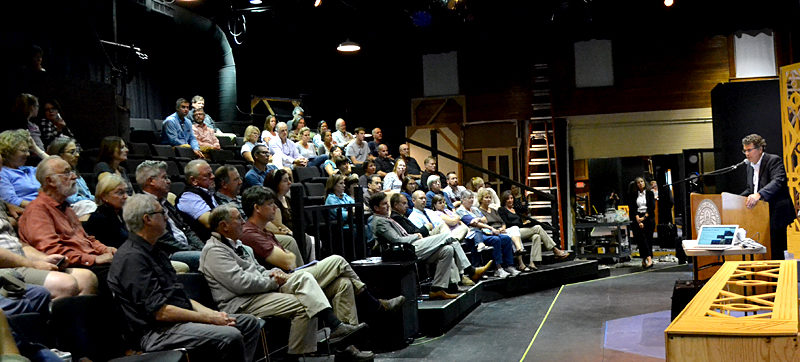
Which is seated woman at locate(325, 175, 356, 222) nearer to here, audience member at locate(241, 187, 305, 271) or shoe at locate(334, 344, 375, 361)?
audience member at locate(241, 187, 305, 271)

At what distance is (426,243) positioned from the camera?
21.7 feet

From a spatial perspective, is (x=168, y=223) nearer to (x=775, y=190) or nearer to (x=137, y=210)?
(x=137, y=210)

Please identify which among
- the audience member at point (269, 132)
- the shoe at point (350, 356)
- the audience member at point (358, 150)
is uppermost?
the audience member at point (269, 132)

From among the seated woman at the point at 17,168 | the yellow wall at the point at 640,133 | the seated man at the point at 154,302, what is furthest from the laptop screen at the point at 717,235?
the yellow wall at the point at 640,133

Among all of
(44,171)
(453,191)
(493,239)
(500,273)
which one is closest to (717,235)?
(500,273)

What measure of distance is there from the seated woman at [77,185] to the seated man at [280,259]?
95 cm

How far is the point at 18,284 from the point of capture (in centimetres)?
299

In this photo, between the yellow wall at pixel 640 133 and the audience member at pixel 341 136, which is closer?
the audience member at pixel 341 136

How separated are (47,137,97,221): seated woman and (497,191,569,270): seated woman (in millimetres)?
5167

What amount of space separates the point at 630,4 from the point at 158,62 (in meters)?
8.29

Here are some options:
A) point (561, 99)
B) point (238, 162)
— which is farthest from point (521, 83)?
point (238, 162)

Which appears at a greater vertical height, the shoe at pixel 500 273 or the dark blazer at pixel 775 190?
the dark blazer at pixel 775 190

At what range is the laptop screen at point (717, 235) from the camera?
4945mm

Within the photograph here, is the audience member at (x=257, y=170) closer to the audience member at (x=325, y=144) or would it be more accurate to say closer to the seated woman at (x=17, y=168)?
the seated woman at (x=17, y=168)
